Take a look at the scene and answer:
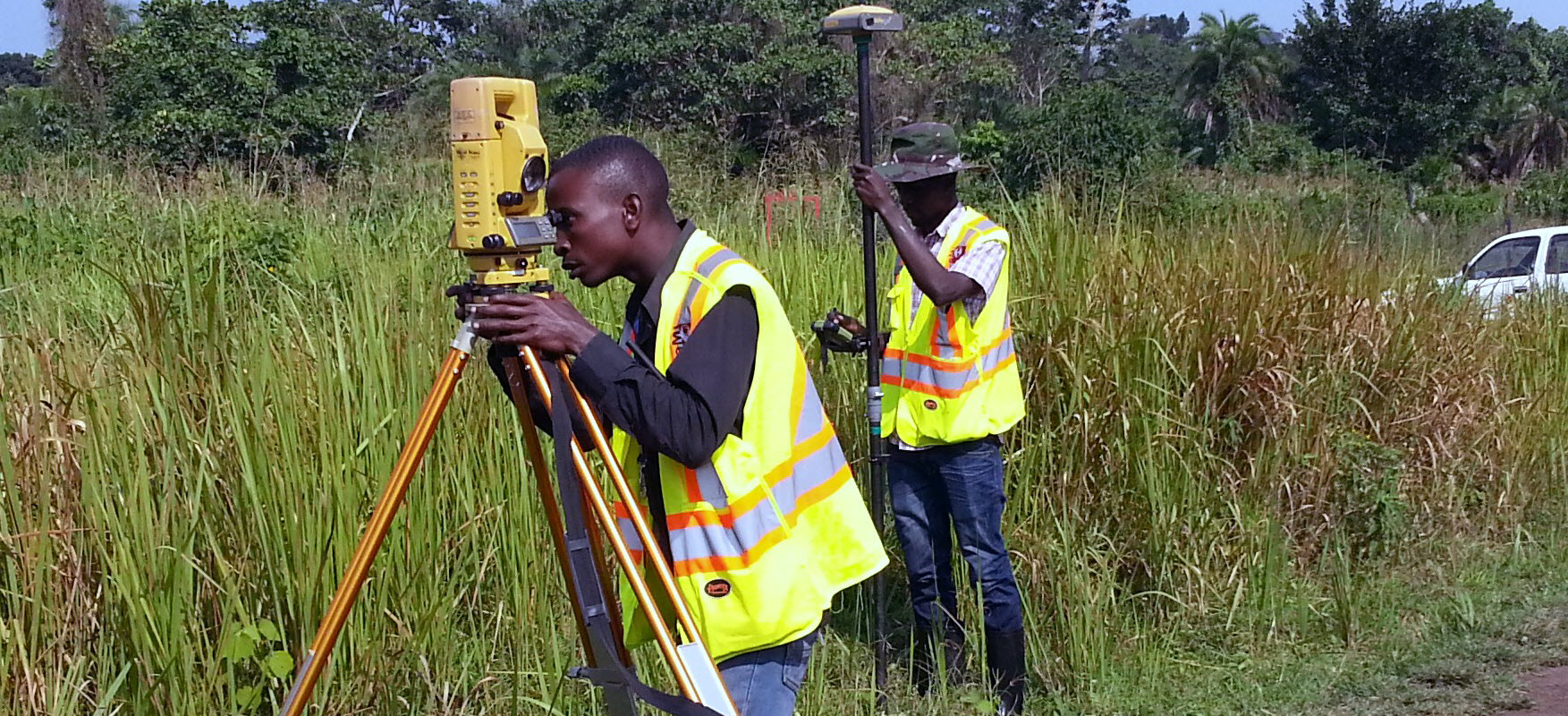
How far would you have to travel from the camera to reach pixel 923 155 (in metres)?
4.36

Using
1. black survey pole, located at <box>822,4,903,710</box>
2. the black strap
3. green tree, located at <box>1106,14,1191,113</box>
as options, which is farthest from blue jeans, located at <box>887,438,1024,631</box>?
green tree, located at <box>1106,14,1191,113</box>

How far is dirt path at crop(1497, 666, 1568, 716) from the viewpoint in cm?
453

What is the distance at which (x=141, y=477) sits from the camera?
3.08 meters

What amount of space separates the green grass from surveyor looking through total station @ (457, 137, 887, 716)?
1249 mm

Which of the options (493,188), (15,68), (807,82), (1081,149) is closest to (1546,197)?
(807,82)

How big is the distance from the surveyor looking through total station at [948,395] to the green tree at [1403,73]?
34.4 m

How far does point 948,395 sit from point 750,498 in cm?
196

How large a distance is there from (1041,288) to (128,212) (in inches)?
187

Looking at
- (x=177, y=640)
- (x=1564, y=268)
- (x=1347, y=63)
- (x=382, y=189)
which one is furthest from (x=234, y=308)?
(x=1347, y=63)

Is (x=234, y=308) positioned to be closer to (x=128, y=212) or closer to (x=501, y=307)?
(x=501, y=307)

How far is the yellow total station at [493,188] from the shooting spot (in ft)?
7.31

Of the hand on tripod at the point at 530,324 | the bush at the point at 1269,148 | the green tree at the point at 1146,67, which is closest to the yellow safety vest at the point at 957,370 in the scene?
the hand on tripod at the point at 530,324

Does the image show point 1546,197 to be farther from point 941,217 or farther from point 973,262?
point 973,262

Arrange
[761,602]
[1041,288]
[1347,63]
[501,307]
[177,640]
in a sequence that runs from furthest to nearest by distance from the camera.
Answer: [1347,63] < [1041,288] < [177,640] < [761,602] < [501,307]
